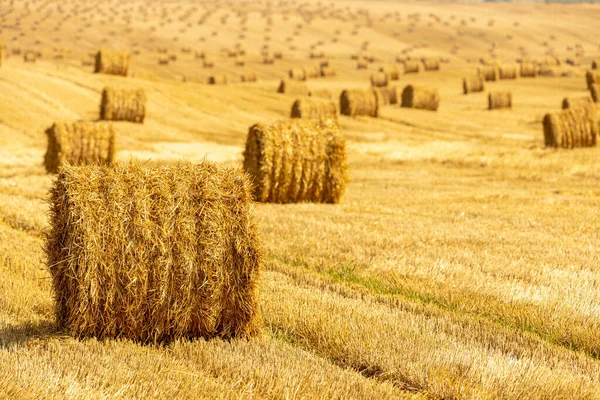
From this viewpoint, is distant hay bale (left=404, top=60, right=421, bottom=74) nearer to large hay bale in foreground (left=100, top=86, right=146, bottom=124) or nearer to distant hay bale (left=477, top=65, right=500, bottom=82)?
distant hay bale (left=477, top=65, right=500, bottom=82)

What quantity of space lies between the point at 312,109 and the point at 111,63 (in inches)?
459

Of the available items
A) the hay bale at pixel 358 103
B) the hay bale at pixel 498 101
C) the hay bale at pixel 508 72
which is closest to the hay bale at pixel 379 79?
the hay bale at pixel 508 72

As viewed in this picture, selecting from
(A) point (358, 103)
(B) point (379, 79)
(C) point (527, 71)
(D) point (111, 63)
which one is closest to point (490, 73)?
(C) point (527, 71)

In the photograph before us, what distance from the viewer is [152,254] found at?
6875 millimetres

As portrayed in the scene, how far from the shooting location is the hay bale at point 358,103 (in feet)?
110

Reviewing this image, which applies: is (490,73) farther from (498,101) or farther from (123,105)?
(123,105)

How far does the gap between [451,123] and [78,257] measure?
1147 inches

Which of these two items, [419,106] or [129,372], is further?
[419,106]

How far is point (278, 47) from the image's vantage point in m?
74.4

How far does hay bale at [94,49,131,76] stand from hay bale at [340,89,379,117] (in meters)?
10.2

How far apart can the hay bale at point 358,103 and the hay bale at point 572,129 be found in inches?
422

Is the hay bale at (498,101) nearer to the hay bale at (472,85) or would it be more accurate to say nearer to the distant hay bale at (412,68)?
the hay bale at (472,85)

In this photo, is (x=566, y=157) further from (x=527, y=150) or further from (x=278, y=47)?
(x=278, y=47)

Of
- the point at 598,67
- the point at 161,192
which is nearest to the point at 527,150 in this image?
the point at 161,192
